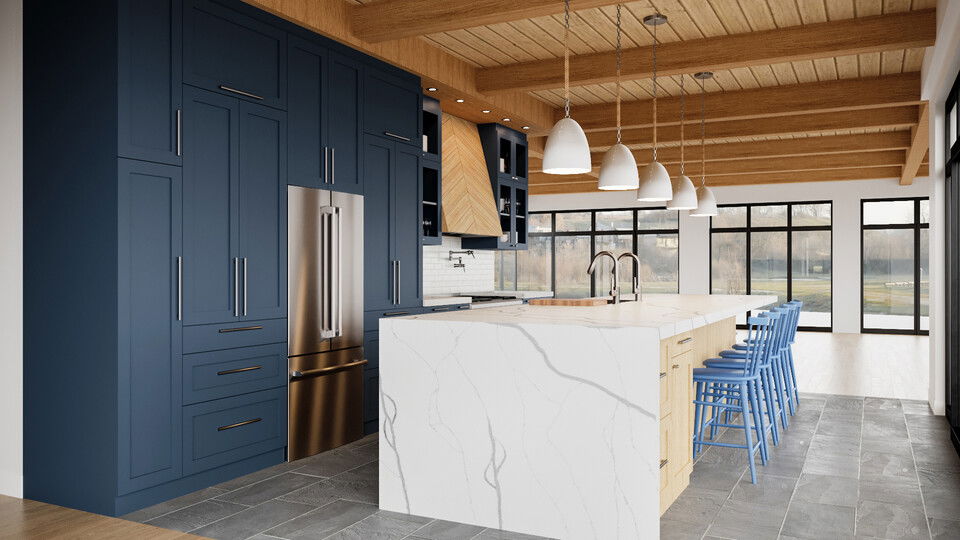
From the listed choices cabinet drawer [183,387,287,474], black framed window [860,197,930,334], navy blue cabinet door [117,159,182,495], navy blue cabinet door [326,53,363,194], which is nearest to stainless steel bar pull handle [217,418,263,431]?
cabinet drawer [183,387,287,474]

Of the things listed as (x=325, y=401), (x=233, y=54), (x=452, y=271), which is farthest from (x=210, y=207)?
(x=452, y=271)

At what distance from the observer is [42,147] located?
3828 millimetres

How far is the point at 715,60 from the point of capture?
557cm

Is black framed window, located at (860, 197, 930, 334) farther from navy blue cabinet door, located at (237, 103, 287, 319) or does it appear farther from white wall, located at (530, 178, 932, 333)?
navy blue cabinet door, located at (237, 103, 287, 319)

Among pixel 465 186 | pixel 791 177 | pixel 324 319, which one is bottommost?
pixel 324 319

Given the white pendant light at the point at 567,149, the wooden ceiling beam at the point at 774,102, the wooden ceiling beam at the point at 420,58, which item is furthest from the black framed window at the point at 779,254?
the white pendant light at the point at 567,149

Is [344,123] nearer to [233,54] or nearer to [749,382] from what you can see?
[233,54]

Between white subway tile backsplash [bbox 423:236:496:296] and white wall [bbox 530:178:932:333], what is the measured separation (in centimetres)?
625

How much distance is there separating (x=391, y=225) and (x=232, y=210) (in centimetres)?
156

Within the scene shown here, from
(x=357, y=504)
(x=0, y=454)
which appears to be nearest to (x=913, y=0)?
(x=357, y=504)

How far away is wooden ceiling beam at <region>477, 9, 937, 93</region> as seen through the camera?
5.04 meters

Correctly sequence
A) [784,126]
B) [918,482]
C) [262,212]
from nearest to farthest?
[918,482], [262,212], [784,126]

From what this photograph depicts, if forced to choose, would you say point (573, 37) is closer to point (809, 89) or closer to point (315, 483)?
point (809, 89)

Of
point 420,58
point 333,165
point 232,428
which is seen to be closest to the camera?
point 232,428
